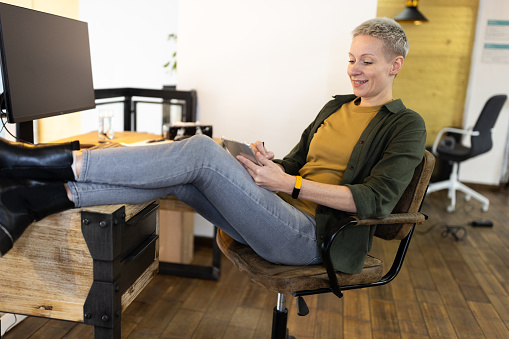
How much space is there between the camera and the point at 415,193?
1.64 m

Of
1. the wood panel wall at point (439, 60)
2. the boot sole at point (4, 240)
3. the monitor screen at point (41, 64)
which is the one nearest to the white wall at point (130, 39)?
the wood panel wall at point (439, 60)

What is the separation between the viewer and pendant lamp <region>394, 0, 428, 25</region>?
5027mm

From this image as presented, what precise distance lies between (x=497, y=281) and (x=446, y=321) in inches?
30.0

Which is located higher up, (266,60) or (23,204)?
(266,60)

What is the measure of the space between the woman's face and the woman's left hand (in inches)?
18.7

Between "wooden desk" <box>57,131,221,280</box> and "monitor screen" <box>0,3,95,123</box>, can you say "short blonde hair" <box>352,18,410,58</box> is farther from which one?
"wooden desk" <box>57,131,221,280</box>

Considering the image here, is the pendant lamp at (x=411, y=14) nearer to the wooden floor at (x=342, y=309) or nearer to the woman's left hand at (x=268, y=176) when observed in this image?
the wooden floor at (x=342, y=309)

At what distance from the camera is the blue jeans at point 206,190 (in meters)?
1.36

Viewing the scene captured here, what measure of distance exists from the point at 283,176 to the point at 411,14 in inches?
161

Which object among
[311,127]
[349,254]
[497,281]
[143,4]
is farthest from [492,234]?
[143,4]

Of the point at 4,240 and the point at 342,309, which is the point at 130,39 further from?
the point at 4,240

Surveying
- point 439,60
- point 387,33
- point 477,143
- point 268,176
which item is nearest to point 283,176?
point 268,176

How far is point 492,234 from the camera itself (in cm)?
393

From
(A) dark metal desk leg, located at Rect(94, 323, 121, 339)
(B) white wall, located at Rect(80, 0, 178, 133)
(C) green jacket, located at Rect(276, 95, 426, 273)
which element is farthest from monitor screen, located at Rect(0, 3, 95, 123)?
(B) white wall, located at Rect(80, 0, 178, 133)
